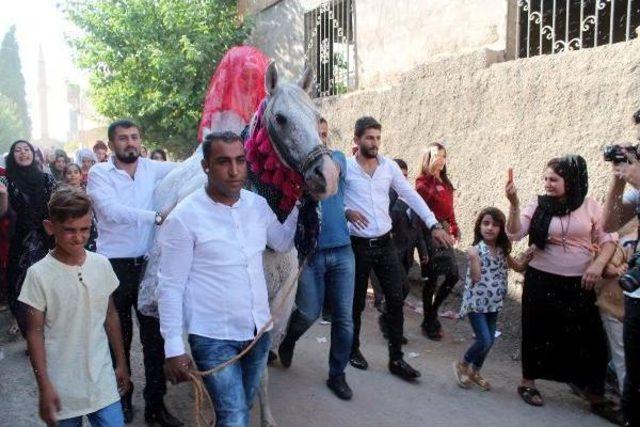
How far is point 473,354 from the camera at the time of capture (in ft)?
14.8

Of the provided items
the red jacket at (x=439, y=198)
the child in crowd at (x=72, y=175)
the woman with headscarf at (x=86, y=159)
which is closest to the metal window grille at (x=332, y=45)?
the red jacket at (x=439, y=198)

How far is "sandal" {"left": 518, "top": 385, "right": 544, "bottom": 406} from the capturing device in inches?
167

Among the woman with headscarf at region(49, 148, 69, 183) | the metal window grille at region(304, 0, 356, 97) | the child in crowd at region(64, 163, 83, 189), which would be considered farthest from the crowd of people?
the metal window grille at region(304, 0, 356, 97)

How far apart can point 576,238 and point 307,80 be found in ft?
7.34

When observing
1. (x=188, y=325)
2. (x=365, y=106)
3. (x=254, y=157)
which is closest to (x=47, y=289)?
(x=188, y=325)

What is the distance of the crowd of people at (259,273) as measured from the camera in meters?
2.50

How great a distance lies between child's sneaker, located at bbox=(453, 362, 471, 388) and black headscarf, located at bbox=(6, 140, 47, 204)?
150 inches

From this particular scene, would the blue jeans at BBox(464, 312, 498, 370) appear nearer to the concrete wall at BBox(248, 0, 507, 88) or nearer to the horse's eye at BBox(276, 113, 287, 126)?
the horse's eye at BBox(276, 113, 287, 126)

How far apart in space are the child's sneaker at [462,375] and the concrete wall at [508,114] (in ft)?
6.00

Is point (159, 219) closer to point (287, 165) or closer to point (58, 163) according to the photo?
point (287, 165)

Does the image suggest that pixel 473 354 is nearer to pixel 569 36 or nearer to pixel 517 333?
pixel 517 333

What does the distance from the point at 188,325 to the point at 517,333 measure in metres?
3.96

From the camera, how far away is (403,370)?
183 inches

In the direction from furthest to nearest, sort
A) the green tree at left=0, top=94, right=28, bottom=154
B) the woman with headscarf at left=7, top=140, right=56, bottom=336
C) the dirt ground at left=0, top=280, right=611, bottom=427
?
the green tree at left=0, top=94, right=28, bottom=154
the woman with headscarf at left=7, top=140, right=56, bottom=336
the dirt ground at left=0, top=280, right=611, bottom=427
